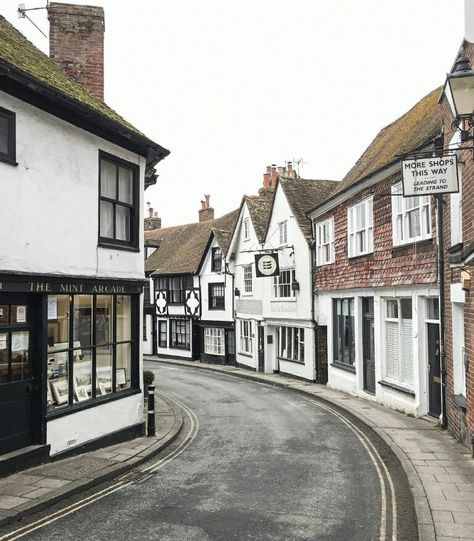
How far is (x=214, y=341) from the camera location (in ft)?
108

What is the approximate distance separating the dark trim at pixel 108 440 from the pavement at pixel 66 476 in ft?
0.31

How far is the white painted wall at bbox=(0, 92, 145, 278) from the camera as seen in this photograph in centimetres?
860

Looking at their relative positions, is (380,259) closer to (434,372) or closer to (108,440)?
(434,372)

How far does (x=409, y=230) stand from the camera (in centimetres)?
1420

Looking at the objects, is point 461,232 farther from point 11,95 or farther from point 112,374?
point 11,95

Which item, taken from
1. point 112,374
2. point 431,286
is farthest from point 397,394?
point 112,374

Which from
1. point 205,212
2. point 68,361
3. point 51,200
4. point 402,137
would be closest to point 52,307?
point 68,361

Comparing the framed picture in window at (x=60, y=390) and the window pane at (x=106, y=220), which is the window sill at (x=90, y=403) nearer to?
the framed picture in window at (x=60, y=390)

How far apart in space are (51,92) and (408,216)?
30.8 ft

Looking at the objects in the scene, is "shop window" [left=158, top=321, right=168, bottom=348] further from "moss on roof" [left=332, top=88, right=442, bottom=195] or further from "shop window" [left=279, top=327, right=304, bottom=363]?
"moss on roof" [left=332, top=88, right=442, bottom=195]

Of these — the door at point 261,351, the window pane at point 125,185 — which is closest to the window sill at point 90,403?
the window pane at point 125,185

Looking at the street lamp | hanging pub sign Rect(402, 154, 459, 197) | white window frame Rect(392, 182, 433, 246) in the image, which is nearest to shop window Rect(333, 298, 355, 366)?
white window frame Rect(392, 182, 433, 246)

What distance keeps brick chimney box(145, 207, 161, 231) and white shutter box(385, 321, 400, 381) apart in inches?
1395

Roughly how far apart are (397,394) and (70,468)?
908 cm
